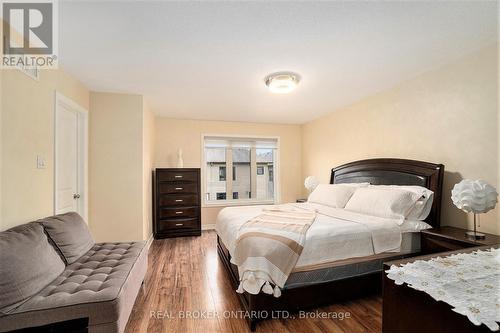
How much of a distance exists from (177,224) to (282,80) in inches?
126

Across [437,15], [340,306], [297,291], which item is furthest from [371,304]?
[437,15]

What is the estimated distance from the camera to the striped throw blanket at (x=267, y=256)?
5.78 ft

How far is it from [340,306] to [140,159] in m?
3.13

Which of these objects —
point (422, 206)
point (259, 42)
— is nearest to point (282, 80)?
point (259, 42)

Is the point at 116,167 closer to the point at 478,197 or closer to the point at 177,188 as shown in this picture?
the point at 177,188

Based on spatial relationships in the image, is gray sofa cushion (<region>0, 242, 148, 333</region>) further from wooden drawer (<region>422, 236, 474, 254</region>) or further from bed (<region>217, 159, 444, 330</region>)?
wooden drawer (<region>422, 236, 474, 254</region>)

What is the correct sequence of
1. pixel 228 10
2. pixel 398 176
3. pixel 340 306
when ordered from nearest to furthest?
pixel 228 10, pixel 340 306, pixel 398 176

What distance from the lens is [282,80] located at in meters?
2.67

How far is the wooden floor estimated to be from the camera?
183 cm

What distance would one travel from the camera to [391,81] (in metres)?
2.94

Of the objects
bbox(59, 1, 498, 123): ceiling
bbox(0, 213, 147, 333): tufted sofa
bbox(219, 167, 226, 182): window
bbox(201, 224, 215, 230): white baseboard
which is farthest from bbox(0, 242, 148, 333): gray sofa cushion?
bbox(219, 167, 226, 182): window

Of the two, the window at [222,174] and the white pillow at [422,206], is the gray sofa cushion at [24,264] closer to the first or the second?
the white pillow at [422,206]

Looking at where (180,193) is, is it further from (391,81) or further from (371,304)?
(391,81)

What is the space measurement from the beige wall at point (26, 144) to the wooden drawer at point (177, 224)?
2.02 metres
